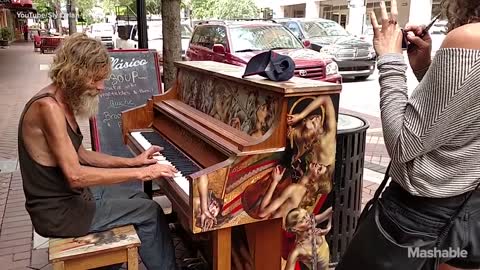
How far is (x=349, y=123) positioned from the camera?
3072mm

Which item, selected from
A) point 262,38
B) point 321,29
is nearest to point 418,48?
point 262,38

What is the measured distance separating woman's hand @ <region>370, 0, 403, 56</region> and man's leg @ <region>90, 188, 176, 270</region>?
1.63m

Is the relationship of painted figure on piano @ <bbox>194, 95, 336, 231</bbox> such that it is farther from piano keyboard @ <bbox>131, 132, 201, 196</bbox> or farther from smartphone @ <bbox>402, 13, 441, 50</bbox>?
smartphone @ <bbox>402, 13, 441, 50</bbox>

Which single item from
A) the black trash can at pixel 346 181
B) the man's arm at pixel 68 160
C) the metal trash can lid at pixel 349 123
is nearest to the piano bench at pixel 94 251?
the man's arm at pixel 68 160

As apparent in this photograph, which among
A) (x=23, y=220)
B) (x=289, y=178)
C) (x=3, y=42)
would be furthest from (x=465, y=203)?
(x=3, y=42)

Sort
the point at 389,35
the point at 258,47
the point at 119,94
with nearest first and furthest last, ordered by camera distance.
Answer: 1. the point at 389,35
2. the point at 119,94
3. the point at 258,47

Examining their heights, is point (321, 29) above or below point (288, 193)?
Answer: above

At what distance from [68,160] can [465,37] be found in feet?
5.91

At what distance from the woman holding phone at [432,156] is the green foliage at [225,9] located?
3352 centimetres

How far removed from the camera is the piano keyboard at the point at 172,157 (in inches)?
95.9

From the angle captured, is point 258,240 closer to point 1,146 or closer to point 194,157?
point 194,157


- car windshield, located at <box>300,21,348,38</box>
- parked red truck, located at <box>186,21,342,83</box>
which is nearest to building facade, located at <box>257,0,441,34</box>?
car windshield, located at <box>300,21,348,38</box>

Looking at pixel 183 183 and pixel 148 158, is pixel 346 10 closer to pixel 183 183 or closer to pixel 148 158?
pixel 148 158

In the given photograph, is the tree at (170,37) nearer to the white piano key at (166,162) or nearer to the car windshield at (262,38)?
the white piano key at (166,162)
